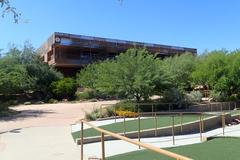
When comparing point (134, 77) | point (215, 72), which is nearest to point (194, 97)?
point (215, 72)

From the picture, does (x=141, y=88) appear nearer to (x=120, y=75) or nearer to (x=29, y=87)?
(x=120, y=75)

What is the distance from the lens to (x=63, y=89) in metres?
47.2

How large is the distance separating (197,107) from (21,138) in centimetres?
2067

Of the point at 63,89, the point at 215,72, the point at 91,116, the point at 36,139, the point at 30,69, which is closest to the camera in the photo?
the point at 36,139

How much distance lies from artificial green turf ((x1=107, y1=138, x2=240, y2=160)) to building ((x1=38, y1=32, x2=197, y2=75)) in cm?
4158

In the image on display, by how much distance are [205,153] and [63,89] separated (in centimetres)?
3597

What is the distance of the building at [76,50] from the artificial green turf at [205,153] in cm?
4158

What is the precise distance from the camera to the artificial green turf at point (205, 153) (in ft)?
37.8

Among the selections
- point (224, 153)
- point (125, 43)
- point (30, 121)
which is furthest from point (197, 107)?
point (125, 43)

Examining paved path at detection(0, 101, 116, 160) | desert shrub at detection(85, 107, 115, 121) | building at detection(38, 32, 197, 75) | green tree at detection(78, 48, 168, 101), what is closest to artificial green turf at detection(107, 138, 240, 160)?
paved path at detection(0, 101, 116, 160)

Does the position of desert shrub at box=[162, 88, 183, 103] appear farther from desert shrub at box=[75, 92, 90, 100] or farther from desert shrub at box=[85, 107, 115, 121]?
desert shrub at box=[75, 92, 90, 100]

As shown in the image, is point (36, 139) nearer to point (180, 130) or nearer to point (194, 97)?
point (180, 130)

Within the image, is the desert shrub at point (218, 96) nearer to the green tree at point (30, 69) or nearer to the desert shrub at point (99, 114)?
the desert shrub at point (99, 114)

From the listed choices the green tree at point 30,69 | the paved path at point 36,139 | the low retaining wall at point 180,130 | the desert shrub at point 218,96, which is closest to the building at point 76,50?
the green tree at point 30,69
